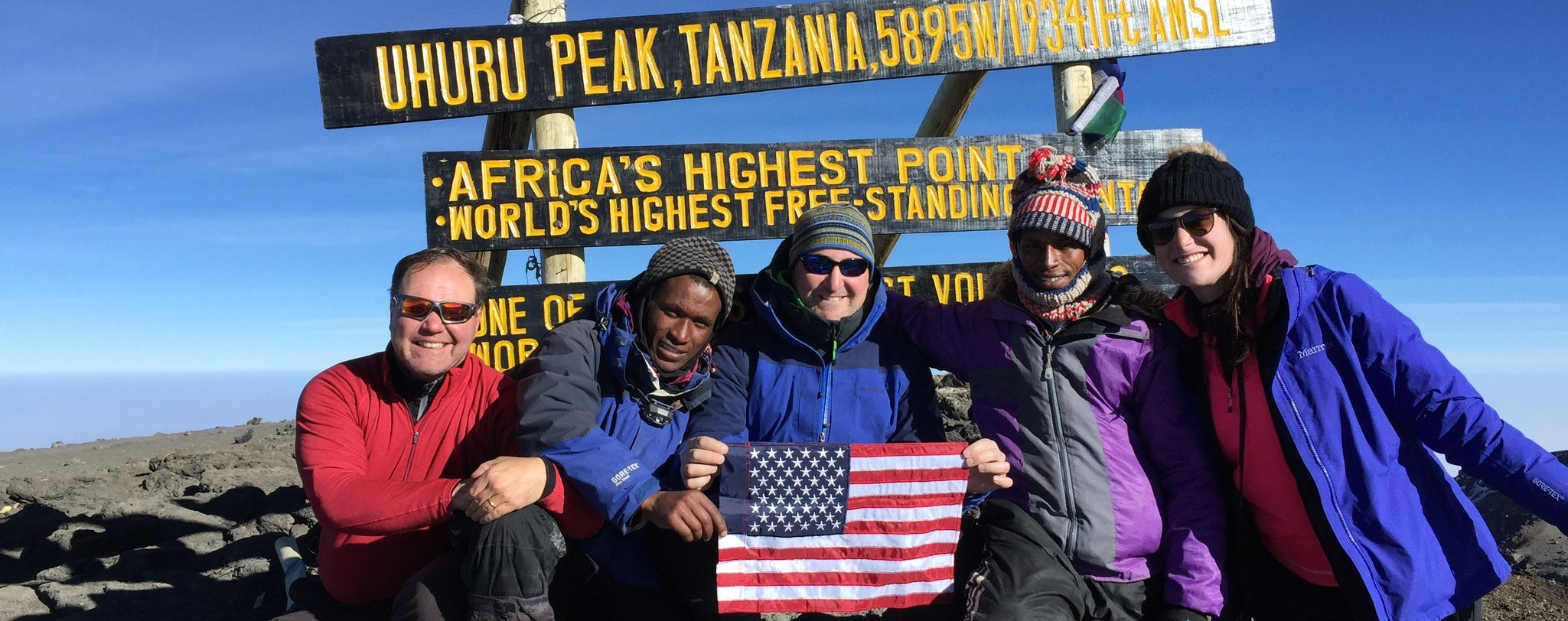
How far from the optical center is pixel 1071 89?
5.89 metres

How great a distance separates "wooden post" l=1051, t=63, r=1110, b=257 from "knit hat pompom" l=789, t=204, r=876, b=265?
8.73 ft

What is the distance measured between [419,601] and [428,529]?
40 cm

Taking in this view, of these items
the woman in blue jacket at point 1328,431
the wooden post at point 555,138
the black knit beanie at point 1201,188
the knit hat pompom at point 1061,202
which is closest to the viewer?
the woman in blue jacket at point 1328,431

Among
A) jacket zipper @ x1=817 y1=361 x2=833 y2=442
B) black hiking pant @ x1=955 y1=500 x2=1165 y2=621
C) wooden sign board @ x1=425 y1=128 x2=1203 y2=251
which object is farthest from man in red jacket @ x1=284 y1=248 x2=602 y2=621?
wooden sign board @ x1=425 y1=128 x2=1203 y2=251

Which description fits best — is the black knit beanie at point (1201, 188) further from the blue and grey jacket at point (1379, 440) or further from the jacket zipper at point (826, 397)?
the jacket zipper at point (826, 397)

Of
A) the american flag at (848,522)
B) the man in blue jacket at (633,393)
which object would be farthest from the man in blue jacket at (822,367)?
the american flag at (848,522)

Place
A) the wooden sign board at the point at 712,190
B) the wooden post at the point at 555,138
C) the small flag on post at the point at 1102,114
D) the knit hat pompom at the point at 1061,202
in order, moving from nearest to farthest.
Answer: the knit hat pompom at the point at 1061,202, the wooden sign board at the point at 712,190, the wooden post at the point at 555,138, the small flag on post at the point at 1102,114

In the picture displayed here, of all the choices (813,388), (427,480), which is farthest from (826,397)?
(427,480)

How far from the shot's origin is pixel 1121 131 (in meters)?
5.92

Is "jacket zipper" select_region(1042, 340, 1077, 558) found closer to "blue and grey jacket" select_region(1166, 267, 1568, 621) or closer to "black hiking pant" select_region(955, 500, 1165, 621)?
"black hiking pant" select_region(955, 500, 1165, 621)

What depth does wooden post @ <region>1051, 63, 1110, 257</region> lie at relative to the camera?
5.88 m

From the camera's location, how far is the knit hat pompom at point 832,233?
139 inches

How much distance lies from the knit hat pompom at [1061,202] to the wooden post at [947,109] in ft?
8.52

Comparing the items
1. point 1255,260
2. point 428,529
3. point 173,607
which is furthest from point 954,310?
point 173,607
